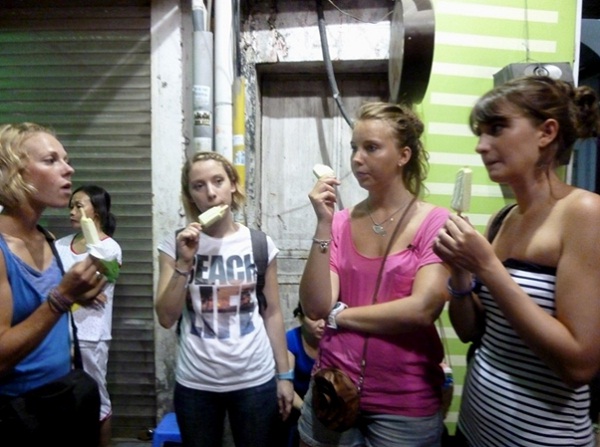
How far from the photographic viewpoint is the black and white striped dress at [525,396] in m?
1.20

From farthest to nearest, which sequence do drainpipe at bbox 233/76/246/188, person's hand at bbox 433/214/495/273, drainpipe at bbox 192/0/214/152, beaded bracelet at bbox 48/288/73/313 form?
drainpipe at bbox 233/76/246/188 → drainpipe at bbox 192/0/214/152 → beaded bracelet at bbox 48/288/73/313 → person's hand at bbox 433/214/495/273

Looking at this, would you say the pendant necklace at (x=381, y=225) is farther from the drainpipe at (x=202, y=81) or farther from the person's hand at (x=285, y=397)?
the drainpipe at (x=202, y=81)

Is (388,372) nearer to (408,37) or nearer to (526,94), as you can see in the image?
(526,94)

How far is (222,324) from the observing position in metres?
1.88

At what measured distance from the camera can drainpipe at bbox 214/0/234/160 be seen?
2648 mm

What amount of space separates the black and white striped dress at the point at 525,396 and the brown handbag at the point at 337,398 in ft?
1.34

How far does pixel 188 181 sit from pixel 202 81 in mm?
942

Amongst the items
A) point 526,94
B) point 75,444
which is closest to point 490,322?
point 526,94

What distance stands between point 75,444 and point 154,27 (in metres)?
2.57

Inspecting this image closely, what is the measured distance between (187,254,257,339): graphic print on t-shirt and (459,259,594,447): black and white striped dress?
105 cm

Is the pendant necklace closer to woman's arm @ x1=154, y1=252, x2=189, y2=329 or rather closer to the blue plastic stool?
woman's arm @ x1=154, y1=252, x2=189, y2=329

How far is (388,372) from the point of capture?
1.48 m

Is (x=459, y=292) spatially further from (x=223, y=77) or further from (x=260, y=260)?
(x=223, y=77)

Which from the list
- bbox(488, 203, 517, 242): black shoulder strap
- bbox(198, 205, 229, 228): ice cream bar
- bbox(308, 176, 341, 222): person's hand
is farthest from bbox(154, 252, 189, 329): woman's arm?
bbox(488, 203, 517, 242): black shoulder strap
